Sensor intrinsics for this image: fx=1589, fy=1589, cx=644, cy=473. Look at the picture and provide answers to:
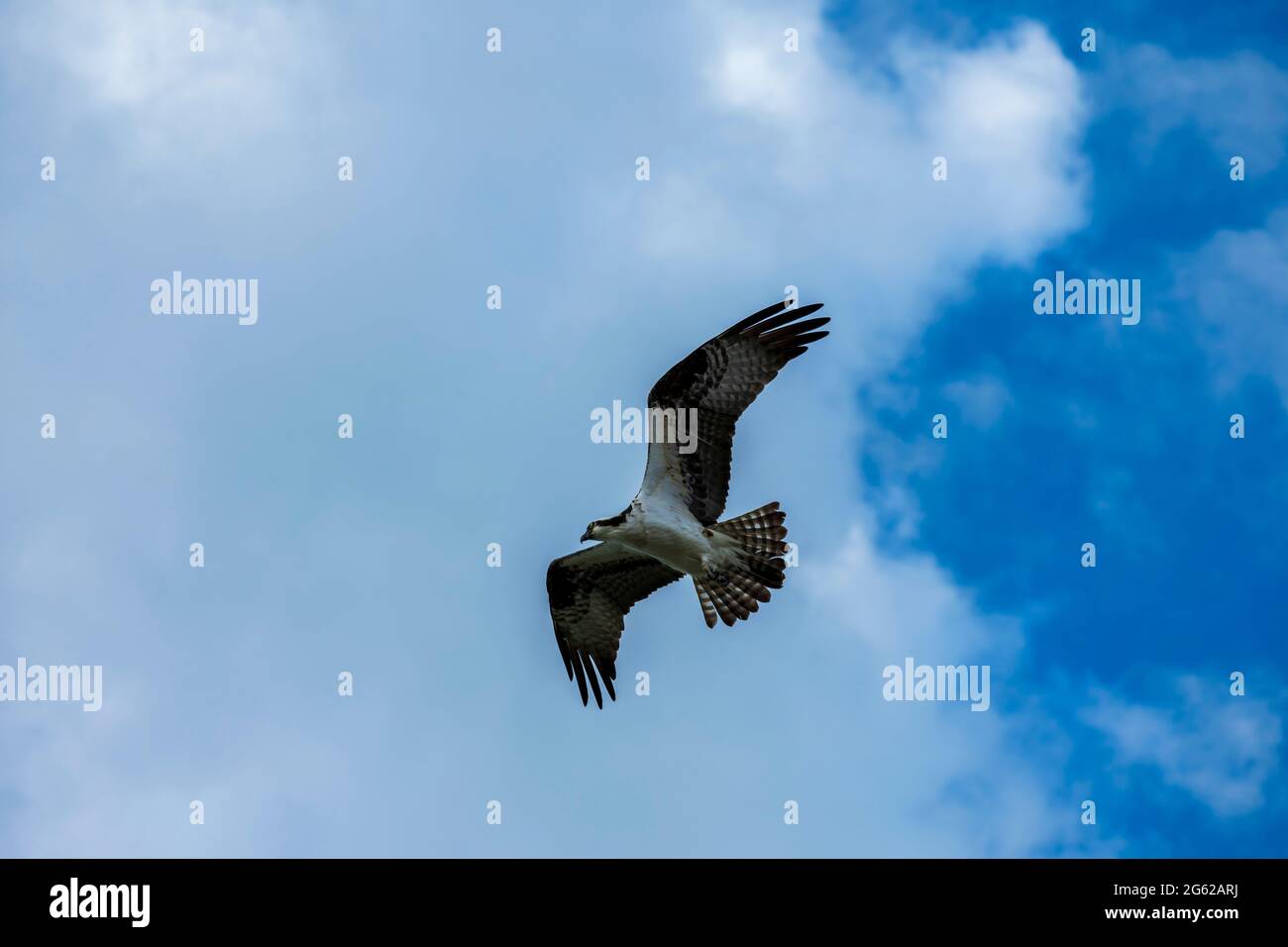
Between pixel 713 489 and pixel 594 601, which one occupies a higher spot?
pixel 713 489

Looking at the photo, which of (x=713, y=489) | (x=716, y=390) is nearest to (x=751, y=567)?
(x=713, y=489)

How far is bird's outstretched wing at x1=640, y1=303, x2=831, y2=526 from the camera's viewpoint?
16.1 meters

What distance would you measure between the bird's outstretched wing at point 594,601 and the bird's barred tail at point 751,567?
1303mm

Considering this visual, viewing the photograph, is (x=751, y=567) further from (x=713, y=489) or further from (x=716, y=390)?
(x=716, y=390)

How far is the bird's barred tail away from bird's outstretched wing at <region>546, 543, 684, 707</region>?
51.3 inches

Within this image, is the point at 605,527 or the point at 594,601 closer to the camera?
the point at 605,527

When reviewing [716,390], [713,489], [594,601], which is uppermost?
[716,390]

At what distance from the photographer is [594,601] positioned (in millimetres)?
18281

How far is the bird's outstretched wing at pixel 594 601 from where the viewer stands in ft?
58.8

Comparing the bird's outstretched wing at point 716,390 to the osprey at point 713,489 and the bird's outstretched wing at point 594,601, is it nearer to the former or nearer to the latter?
the osprey at point 713,489

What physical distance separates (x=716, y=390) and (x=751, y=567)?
6.20 ft

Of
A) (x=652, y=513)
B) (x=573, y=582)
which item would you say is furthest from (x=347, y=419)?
(x=652, y=513)
